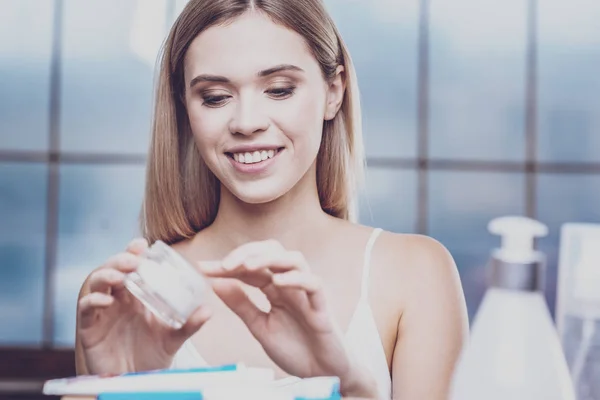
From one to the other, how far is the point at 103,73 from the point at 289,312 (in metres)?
Answer: 1.84

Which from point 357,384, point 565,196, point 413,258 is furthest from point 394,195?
point 357,384

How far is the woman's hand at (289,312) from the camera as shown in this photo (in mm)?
530

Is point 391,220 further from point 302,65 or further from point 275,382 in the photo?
point 275,382

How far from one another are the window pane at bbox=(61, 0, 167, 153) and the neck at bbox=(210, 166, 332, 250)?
1406mm

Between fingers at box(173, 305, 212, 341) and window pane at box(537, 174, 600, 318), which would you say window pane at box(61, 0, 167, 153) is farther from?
fingers at box(173, 305, 212, 341)

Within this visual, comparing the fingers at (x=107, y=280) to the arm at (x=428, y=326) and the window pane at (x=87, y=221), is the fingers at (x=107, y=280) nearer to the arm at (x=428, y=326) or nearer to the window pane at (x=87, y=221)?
the arm at (x=428, y=326)

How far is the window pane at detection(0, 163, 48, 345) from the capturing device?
229 centimetres

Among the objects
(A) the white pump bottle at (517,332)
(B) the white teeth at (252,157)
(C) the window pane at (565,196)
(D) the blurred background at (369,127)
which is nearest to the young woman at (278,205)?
(B) the white teeth at (252,157)

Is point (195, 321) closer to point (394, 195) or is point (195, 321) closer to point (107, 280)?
point (107, 280)

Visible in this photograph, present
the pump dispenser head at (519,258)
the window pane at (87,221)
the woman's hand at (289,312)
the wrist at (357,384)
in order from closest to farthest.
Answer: the pump dispenser head at (519,258), the woman's hand at (289,312), the wrist at (357,384), the window pane at (87,221)

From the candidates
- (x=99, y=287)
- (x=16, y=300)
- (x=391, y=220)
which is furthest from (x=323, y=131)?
(x=16, y=300)

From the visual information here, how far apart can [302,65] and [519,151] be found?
162 cm

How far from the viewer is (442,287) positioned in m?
0.93

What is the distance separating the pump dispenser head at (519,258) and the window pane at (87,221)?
6.38 ft
